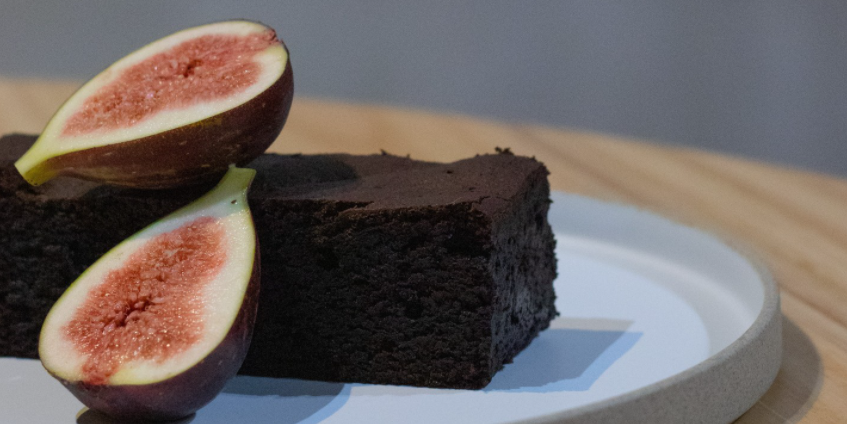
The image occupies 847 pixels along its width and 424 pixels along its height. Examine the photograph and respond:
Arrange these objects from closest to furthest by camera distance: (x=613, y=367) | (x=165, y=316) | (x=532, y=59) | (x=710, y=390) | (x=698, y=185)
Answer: (x=710, y=390), (x=165, y=316), (x=613, y=367), (x=698, y=185), (x=532, y=59)

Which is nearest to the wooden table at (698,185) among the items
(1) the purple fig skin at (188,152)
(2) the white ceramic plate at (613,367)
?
(2) the white ceramic plate at (613,367)

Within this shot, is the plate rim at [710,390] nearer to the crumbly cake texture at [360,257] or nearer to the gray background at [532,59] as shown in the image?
the crumbly cake texture at [360,257]

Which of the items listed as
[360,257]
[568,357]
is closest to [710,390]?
[568,357]

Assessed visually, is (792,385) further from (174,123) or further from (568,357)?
(174,123)

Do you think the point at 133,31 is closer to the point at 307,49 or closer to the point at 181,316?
the point at 307,49

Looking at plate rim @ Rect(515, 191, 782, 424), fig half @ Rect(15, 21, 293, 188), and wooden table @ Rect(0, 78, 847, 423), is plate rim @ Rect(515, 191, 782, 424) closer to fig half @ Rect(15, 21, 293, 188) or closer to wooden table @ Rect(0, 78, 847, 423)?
wooden table @ Rect(0, 78, 847, 423)

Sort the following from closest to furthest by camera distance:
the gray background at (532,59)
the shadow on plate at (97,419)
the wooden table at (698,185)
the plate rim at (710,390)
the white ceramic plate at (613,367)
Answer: the plate rim at (710,390) < the white ceramic plate at (613,367) < the shadow on plate at (97,419) < the wooden table at (698,185) < the gray background at (532,59)

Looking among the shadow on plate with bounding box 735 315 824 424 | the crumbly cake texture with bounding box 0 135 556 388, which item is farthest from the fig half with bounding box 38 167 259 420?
the shadow on plate with bounding box 735 315 824 424
